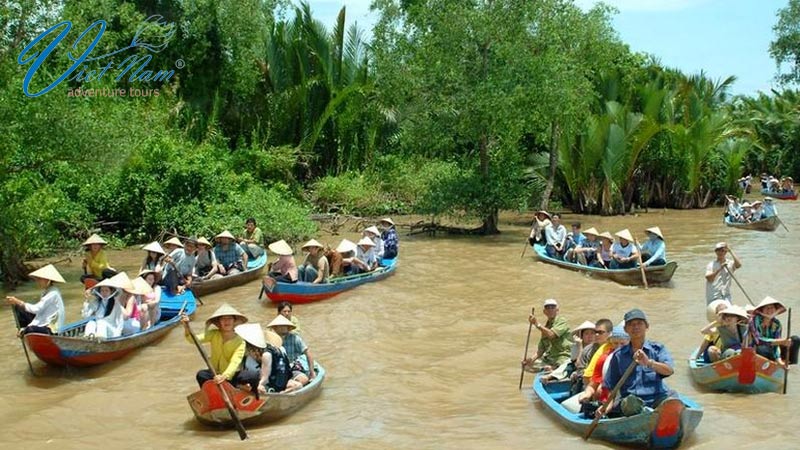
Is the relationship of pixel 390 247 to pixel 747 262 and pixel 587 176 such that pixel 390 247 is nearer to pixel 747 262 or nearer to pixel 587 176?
pixel 747 262

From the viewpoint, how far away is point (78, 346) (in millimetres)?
11297

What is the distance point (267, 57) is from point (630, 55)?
597 inches

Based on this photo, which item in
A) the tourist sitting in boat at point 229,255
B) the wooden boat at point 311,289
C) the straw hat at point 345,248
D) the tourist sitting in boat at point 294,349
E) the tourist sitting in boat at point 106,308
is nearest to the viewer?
the tourist sitting in boat at point 294,349

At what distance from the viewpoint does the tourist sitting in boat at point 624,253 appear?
56.9 ft

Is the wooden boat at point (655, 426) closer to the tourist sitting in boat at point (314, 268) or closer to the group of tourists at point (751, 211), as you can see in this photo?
the tourist sitting in boat at point (314, 268)

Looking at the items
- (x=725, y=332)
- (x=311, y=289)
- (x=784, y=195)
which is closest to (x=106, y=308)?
(x=311, y=289)

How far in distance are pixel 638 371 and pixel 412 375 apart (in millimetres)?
4075

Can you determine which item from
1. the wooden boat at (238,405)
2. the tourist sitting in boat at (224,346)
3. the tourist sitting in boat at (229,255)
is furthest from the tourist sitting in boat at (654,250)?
the tourist sitting in boat at (224,346)

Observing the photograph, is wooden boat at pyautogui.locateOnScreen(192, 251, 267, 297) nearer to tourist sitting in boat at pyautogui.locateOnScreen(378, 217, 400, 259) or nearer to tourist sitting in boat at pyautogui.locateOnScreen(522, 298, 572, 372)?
tourist sitting in boat at pyautogui.locateOnScreen(378, 217, 400, 259)

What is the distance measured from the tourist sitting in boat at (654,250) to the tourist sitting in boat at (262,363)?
32.1 feet

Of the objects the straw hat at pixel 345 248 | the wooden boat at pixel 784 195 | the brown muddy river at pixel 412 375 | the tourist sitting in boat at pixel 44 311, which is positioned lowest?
the brown muddy river at pixel 412 375

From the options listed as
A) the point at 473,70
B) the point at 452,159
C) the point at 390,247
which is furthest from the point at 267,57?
the point at 390,247

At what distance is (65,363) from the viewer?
11.6m

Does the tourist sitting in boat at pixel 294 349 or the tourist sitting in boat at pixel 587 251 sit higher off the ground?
the tourist sitting in boat at pixel 587 251
